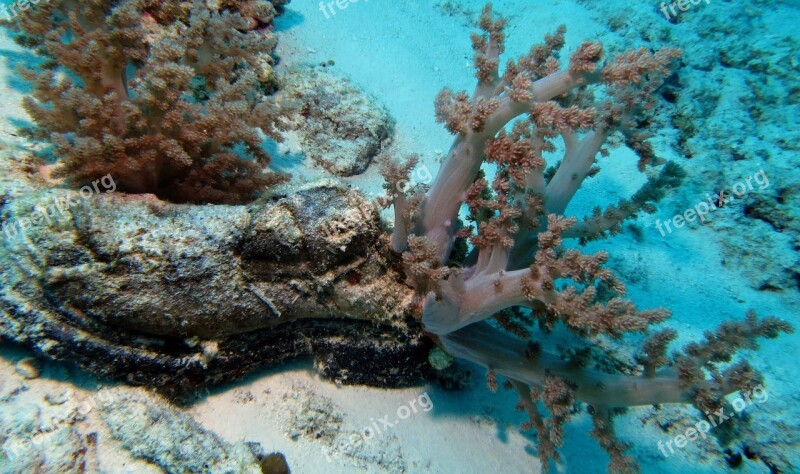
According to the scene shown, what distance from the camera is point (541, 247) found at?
2.61 metres

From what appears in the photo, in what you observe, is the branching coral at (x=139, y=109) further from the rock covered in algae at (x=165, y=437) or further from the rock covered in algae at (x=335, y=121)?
the rock covered in algae at (x=165, y=437)

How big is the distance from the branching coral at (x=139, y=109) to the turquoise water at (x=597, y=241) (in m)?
0.52

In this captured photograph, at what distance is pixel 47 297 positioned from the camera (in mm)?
2287

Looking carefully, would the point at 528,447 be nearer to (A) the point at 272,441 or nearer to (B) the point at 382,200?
(A) the point at 272,441

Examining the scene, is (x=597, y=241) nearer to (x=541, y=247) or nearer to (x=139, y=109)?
(x=541, y=247)

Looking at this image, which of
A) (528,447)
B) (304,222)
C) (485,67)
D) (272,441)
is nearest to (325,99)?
(485,67)

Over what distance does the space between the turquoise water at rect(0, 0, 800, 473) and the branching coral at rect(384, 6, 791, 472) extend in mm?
402

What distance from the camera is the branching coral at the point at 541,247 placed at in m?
2.41

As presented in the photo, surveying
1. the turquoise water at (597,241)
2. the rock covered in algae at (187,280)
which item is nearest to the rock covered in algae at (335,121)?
the turquoise water at (597,241)

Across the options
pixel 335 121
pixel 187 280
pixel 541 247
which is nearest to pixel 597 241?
pixel 541 247

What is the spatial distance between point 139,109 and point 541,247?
286cm

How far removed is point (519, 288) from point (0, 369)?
3.08m

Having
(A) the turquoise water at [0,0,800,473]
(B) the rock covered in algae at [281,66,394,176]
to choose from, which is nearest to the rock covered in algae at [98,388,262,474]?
(A) the turquoise water at [0,0,800,473]

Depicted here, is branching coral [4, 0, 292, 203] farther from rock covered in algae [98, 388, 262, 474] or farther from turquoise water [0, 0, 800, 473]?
rock covered in algae [98, 388, 262, 474]
